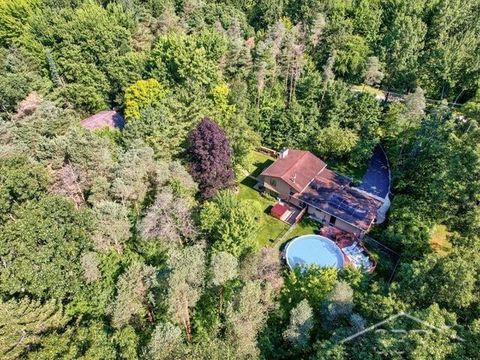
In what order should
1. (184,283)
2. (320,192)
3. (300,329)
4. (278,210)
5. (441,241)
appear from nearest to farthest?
(184,283)
(300,329)
(441,241)
(278,210)
(320,192)

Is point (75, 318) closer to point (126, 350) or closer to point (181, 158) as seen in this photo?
point (126, 350)

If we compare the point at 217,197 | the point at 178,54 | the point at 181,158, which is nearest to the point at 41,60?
the point at 178,54

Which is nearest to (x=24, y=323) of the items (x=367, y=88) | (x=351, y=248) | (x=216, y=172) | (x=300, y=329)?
(x=300, y=329)

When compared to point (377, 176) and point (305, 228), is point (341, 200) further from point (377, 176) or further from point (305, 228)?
Result: point (377, 176)

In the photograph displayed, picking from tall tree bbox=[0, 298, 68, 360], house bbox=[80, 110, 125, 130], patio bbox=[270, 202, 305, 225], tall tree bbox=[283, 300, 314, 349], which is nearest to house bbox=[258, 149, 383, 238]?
patio bbox=[270, 202, 305, 225]

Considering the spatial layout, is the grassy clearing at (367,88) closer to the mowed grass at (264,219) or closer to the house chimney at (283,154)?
the house chimney at (283,154)

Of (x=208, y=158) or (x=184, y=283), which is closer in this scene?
(x=184, y=283)

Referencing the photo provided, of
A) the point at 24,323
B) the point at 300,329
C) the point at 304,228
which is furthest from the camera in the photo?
the point at 304,228

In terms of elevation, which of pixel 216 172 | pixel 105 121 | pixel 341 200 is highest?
pixel 216 172
